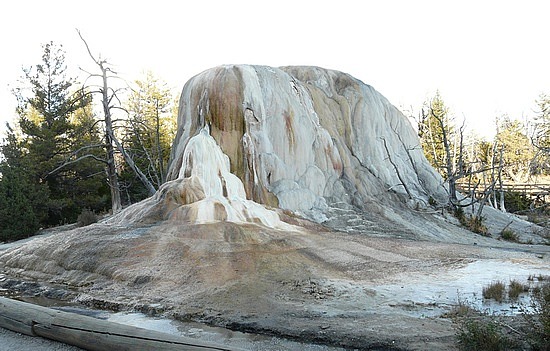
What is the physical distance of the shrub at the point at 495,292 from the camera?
7.21 metres

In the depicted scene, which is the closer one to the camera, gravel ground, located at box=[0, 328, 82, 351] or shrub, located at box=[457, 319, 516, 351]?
shrub, located at box=[457, 319, 516, 351]

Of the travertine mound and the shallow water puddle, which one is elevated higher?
the travertine mound

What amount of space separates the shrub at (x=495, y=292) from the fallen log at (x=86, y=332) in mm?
4955

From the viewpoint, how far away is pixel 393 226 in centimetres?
1382

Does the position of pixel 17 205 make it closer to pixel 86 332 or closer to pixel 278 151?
pixel 278 151

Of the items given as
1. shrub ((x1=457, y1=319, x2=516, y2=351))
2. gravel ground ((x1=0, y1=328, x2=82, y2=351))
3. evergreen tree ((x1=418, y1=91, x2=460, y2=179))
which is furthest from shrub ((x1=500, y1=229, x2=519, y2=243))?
evergreen tree ((x1=418, y1=91, x2=460, y2=179))

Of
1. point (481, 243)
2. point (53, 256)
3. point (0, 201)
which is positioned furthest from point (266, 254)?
point (0, 201)

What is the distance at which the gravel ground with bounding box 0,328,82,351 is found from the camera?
504 centimetres

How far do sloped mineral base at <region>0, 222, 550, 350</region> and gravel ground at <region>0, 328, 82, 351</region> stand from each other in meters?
2.07

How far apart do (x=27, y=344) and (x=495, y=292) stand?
255 inches

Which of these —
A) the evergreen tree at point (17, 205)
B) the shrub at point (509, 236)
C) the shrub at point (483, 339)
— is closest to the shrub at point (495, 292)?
the shrub at point (483, 339)

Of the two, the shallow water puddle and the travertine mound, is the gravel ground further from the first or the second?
the travertine mound

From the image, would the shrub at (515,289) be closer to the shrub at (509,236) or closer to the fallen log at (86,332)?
the fallen log at (86,332)

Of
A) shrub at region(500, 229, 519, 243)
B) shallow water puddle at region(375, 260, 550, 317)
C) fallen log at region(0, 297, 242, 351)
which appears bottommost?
Result: shrub at region(500, 229, 519, 243)
